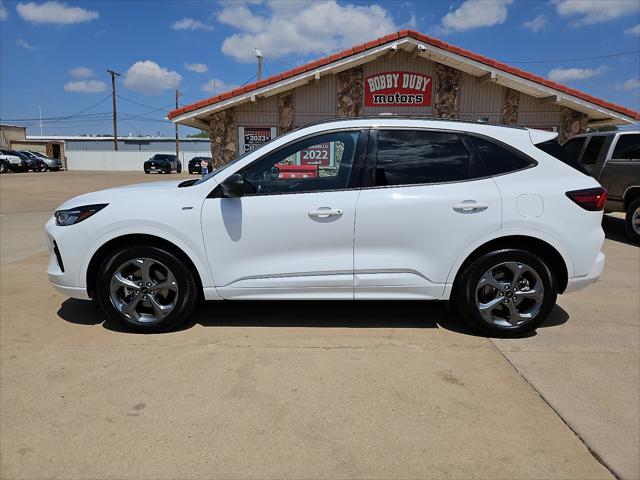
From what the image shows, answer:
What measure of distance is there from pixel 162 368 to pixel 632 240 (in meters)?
8.78

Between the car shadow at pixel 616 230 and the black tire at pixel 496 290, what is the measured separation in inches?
232

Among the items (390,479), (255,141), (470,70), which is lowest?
(390,479)

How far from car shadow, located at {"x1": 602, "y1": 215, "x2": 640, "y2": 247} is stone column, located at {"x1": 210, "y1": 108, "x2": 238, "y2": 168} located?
8471 mm

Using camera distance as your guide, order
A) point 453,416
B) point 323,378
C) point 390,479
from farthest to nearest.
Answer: point 323,378
point 453,416
point 390,479

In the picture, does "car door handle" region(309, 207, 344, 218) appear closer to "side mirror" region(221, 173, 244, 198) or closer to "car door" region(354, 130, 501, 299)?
"car door" region(354, 130, 501, 299)

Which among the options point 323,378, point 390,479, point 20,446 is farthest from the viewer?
point 323,378

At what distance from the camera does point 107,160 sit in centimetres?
5075

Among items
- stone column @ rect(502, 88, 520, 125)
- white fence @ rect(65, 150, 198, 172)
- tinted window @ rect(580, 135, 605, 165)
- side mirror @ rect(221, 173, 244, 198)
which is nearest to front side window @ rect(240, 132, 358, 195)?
side mirror @ rect(221, 173, 244, 198)

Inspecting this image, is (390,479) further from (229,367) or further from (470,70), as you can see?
(470,70)

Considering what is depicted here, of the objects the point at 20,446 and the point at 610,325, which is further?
the point at 610,325

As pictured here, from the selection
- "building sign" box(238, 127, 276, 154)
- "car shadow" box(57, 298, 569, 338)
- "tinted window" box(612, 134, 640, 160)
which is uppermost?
"building sign" box(238, 127, 276, 154)

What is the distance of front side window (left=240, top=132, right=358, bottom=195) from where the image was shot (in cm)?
389

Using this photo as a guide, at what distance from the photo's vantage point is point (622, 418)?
286 cm

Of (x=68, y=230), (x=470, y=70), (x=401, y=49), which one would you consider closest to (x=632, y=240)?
(x=470, y=70)
